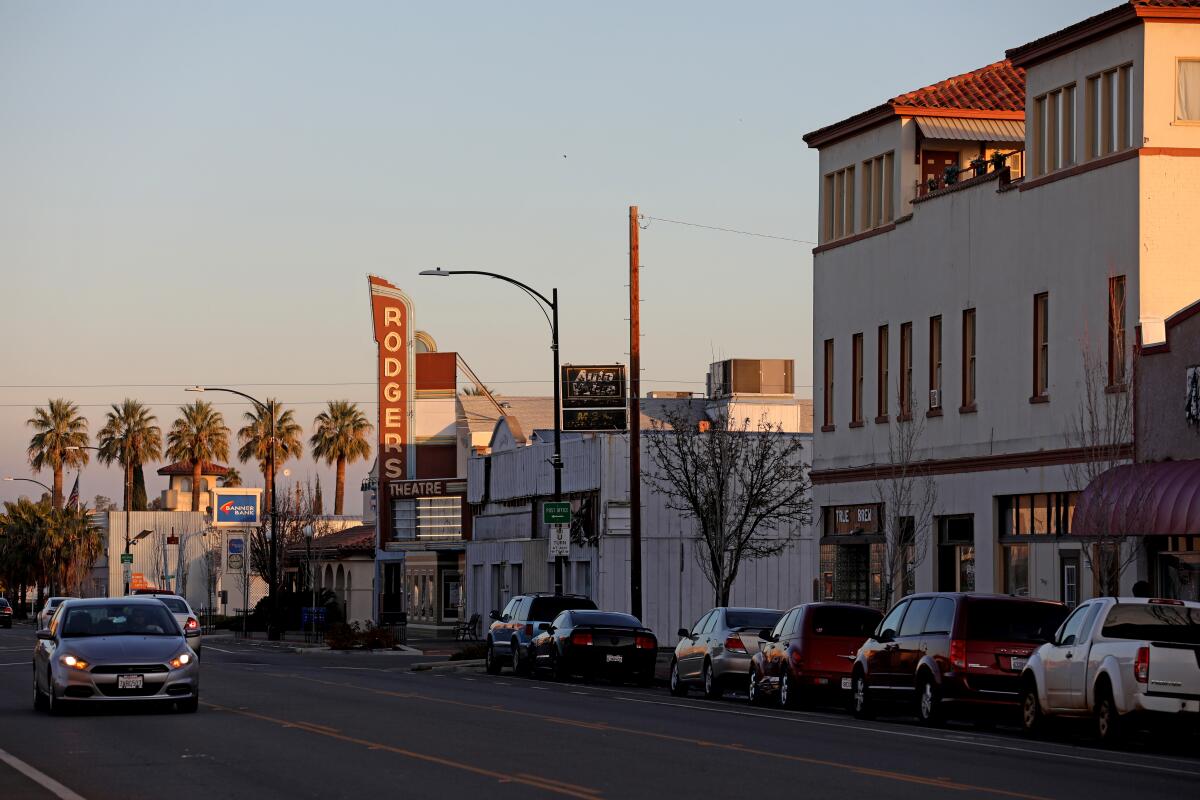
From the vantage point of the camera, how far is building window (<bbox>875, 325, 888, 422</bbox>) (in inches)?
1636

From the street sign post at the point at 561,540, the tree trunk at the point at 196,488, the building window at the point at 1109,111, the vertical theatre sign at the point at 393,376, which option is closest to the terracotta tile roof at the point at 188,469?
the tree trunk at the point at 196,488

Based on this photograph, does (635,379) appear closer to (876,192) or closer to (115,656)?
(876,192)

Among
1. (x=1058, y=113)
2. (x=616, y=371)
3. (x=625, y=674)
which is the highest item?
(x=1058, y=113)

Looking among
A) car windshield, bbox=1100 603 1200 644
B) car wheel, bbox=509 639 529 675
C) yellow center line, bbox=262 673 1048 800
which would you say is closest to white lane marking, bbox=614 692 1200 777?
car windshield, bbox=1100 603 1200 644

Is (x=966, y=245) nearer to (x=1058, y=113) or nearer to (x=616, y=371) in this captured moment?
(x=1058, y=113)

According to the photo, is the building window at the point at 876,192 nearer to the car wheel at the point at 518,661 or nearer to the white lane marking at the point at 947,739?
the car wheel at the point at 518,661

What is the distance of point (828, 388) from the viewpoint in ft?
147

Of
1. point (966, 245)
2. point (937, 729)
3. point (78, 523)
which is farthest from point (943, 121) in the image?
point (78, 523)

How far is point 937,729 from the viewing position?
24.5 meters

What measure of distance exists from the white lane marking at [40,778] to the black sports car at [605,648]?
62.6 feet

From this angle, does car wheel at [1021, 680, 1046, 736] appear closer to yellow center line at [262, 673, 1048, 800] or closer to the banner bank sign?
yellow center line at [262, 673, 1048, 800]

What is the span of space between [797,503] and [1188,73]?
19878 mm

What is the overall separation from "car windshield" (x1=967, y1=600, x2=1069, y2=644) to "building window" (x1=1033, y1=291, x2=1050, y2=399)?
10.9 meters

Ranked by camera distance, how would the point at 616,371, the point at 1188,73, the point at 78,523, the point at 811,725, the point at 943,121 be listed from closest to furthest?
the point at 811,725 → the point at 1188,73 → the point at 943,121 → the point at 616,371 → the point at 78,523
